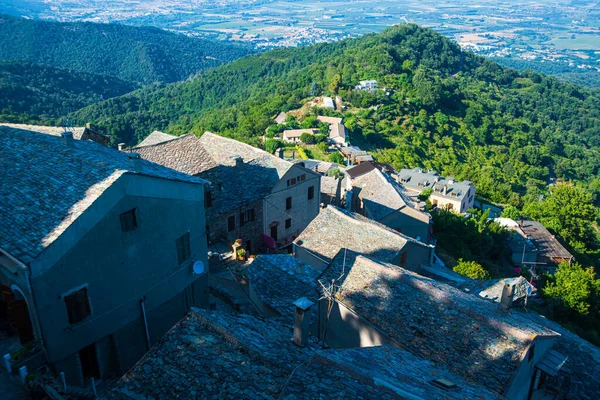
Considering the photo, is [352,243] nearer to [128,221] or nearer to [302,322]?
[302,322]

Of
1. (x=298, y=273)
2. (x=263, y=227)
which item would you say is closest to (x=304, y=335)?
(x=298, y=273)

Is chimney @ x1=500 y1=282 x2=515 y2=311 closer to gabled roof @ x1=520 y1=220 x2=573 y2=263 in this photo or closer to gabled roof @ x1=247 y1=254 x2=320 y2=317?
gabled roof @ x1=247 y1=254 x2=320 y2=317

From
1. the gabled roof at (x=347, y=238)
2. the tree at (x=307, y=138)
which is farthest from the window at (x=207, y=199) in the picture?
the tree at (x=307, y=138)

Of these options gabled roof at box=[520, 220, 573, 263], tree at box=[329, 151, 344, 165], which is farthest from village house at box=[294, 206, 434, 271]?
tree at box=[329, 151, 344, 165]

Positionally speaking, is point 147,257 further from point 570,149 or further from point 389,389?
point 570,149

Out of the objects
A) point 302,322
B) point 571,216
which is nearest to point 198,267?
point 302,322

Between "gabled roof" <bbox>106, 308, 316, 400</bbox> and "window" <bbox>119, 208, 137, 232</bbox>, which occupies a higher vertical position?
"window" <bbox>119, 208, 137, 232</bbox>
